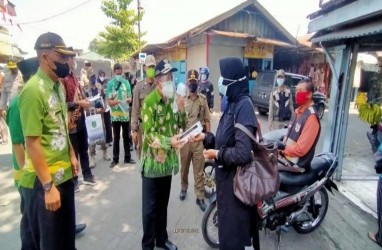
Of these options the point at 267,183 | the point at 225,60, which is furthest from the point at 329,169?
the point at 225,60

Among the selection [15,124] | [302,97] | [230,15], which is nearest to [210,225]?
[302,97]

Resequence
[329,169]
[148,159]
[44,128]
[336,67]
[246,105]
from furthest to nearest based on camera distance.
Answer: [336,67]
[329,169]
[148,159]
[246,105]
[44,128]

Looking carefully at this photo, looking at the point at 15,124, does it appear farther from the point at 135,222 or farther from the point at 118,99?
the point at 118,99

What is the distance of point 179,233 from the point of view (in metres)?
3.29

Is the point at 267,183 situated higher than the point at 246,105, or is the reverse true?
the point at 246,105

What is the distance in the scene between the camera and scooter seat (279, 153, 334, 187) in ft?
9.86

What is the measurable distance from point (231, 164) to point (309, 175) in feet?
4.99

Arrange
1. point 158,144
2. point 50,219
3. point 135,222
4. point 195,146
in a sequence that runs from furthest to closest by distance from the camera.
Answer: point 195,146 → point 135,222 → point 158,144 → point 50,219

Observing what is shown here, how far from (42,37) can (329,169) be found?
3.31m

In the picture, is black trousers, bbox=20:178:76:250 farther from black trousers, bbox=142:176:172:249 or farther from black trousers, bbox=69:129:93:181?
black trousers, bbox=69:129:93:181

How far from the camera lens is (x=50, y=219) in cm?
200

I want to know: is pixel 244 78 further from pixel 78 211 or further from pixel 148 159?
pixel 78 211

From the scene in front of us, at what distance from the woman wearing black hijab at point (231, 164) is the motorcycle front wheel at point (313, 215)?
1448 millimetres

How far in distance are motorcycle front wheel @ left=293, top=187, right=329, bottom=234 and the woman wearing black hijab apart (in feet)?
4.75
